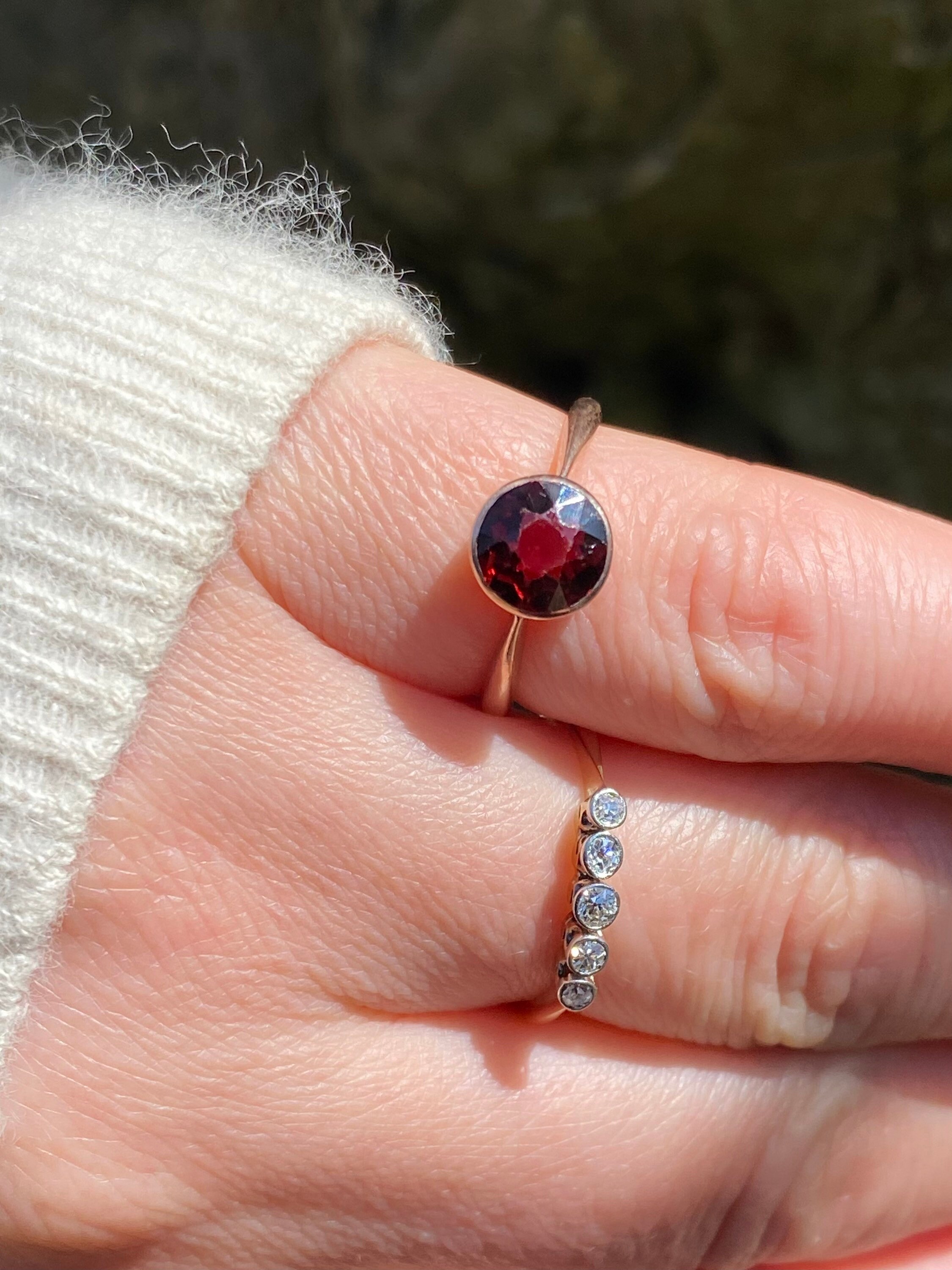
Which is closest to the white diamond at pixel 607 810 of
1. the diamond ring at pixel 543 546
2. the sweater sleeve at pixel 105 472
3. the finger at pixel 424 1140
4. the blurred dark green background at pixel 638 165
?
the diamond ring at pixel 543 546

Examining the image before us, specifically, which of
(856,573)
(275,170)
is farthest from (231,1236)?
(275,170)

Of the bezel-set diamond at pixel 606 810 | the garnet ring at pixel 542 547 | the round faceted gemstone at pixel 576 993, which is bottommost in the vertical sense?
the round faceted gemstone at pixel 576 993

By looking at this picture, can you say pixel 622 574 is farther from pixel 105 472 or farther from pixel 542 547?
pixel 105 472

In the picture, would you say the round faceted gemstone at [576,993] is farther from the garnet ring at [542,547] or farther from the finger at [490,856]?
the garnet ring at [542,547]

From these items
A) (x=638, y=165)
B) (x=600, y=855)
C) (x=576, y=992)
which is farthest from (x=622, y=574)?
(x=638, y=165)

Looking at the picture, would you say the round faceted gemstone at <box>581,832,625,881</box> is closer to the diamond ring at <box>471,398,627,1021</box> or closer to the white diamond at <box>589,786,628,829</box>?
the white diamond at <box>589,786,628,829</box>

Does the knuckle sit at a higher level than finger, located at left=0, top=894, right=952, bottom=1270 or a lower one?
higher

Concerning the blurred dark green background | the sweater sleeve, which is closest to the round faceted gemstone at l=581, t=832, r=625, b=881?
the sweater sleeve

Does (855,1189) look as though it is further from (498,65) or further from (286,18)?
A: (286,18)
